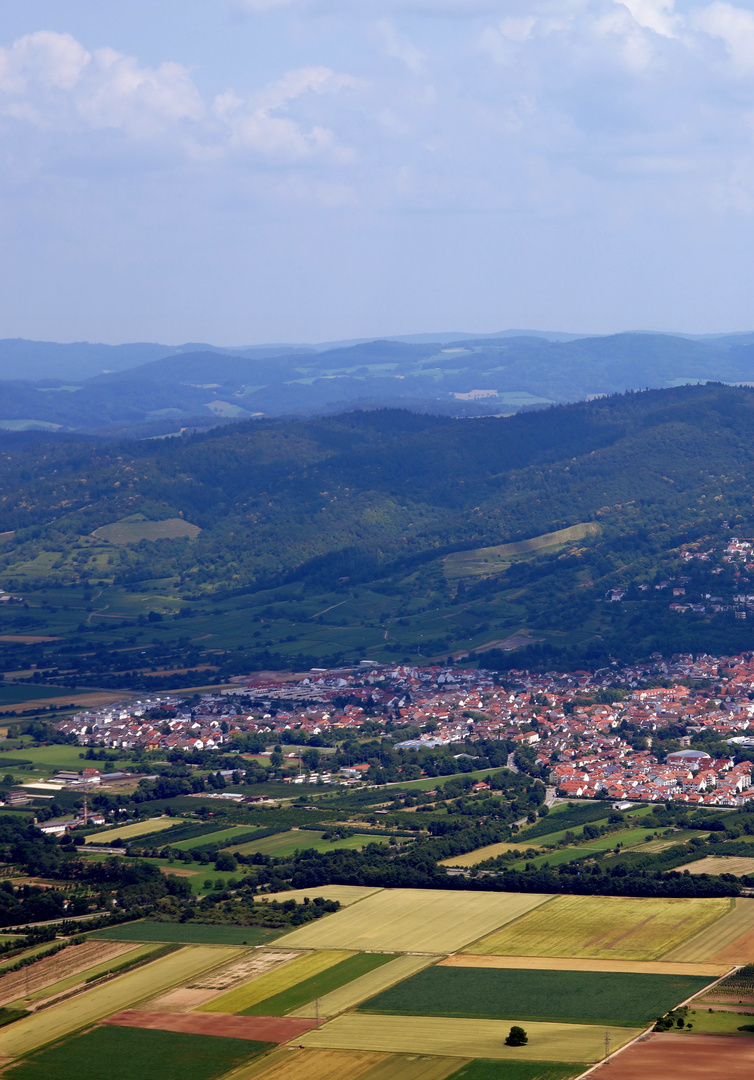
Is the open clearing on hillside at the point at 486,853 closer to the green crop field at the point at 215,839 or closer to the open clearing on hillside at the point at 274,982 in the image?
the green crop field at the point at 215,839

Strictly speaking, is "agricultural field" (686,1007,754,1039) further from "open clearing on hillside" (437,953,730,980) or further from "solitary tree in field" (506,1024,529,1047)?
"solitary tree in field" (506,1024,529,1047)

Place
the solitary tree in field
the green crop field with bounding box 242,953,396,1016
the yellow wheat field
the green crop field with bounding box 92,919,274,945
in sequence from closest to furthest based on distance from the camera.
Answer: the yellow wheat field, the solitary tree in field, the green crop field with bounding box 242,953,396,1016, the green crop field with bounding box 92,919,274,945

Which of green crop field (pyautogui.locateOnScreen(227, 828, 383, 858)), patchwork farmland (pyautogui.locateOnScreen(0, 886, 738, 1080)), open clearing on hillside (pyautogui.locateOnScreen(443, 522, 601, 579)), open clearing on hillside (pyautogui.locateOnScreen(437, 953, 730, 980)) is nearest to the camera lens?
patchwork farmland (pyautogui.locateOnScreen(0, 886, 738, 1080))

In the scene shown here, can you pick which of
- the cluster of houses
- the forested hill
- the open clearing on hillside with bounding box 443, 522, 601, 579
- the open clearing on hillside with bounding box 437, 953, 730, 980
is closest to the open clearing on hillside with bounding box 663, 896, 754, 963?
the open clearing on hillside with bounding box 437, 953, 730, 980

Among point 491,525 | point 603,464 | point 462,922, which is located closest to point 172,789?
point 462,922

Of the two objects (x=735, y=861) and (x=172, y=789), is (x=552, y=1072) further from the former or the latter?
(x=172, y=789)

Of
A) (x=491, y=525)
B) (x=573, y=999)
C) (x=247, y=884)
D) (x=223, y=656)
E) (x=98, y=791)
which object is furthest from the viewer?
(x=491, y=525)

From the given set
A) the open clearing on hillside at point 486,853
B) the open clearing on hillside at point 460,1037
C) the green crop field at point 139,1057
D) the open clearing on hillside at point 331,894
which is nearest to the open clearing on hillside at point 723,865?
the open clearing on hillside at point 486,853
